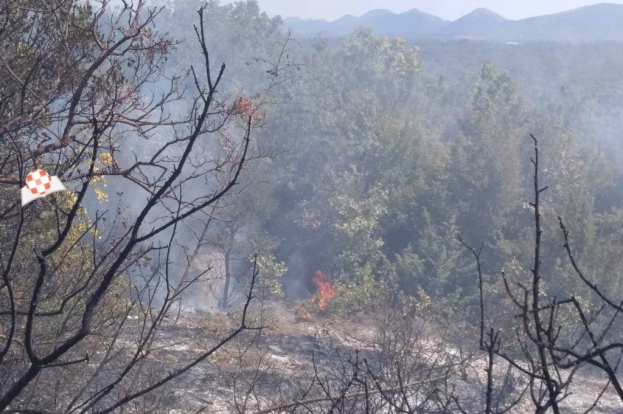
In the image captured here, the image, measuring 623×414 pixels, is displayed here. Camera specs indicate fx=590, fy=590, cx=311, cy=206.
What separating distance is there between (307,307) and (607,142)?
2283 cm

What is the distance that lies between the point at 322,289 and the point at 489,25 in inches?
2738

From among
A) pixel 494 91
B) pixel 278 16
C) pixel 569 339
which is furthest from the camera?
pixel 278 16

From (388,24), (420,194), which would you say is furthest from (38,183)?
(388,24)

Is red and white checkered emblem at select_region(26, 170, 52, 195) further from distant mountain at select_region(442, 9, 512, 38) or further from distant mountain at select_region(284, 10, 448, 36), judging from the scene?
distant mountain at select_region(284, 10, 448, 36)

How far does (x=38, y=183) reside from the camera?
1793 millimetres

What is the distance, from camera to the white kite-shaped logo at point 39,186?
1.71 m

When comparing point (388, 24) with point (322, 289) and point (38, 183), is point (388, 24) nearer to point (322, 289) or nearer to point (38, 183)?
point (322, 289)

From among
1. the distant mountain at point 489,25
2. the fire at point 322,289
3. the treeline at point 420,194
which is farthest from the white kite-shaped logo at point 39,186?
the distant mountain at point 489,25

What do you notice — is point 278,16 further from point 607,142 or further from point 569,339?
point 569,339

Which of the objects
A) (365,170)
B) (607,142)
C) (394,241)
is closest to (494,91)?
(607,142)

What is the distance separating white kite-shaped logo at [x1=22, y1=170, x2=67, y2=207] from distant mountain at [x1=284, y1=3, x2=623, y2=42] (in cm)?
6913

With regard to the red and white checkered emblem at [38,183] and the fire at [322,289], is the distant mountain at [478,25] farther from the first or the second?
the red and white checkered emblem at [38,183]

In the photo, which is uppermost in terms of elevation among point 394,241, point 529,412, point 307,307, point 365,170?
point 365,170

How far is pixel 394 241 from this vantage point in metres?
24.1
